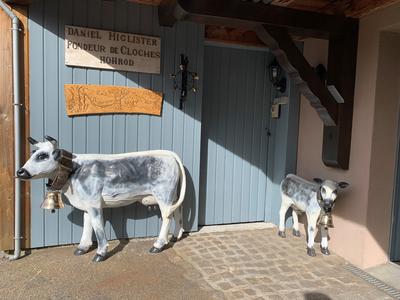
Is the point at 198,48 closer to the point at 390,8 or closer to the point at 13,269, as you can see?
the point at 390,8

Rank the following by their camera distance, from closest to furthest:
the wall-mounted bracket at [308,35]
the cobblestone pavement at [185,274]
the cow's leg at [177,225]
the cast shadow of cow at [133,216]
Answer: the cobblestone pavement at [185,274]
the wall-mounted bracket at [308,35]
the cast shadow of cow at [133,216]
the cow's leg at [177,225]

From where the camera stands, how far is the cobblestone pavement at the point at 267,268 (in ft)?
8.91

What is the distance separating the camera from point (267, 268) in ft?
10.2

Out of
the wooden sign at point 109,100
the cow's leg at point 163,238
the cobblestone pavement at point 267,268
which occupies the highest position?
the wooden sign at point 109,100

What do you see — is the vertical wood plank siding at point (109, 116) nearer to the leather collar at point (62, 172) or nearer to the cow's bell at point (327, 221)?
the leather collar at point (62, 172)

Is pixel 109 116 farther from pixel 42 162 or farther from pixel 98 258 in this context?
pixel 98 258

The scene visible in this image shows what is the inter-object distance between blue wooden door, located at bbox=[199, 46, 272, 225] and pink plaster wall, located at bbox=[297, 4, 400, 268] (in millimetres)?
1252

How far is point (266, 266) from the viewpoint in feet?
10.4

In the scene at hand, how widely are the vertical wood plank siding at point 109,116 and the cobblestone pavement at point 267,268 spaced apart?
0.52 meters

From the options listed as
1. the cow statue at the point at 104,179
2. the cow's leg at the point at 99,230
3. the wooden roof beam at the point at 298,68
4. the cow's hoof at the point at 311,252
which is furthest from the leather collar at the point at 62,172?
the cow's hoof at the point at 311,252

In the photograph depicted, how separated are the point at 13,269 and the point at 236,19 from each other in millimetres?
2776

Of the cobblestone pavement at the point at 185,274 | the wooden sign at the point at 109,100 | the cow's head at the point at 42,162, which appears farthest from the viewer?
the wooden sign at the point at 109,100

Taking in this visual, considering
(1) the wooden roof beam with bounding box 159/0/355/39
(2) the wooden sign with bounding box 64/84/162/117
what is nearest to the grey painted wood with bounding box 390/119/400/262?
(1) the wooden roof beam with bounding box 159/0/355/39

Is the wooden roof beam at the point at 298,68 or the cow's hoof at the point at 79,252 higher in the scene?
the wooden roof beam at the point at 298,68
